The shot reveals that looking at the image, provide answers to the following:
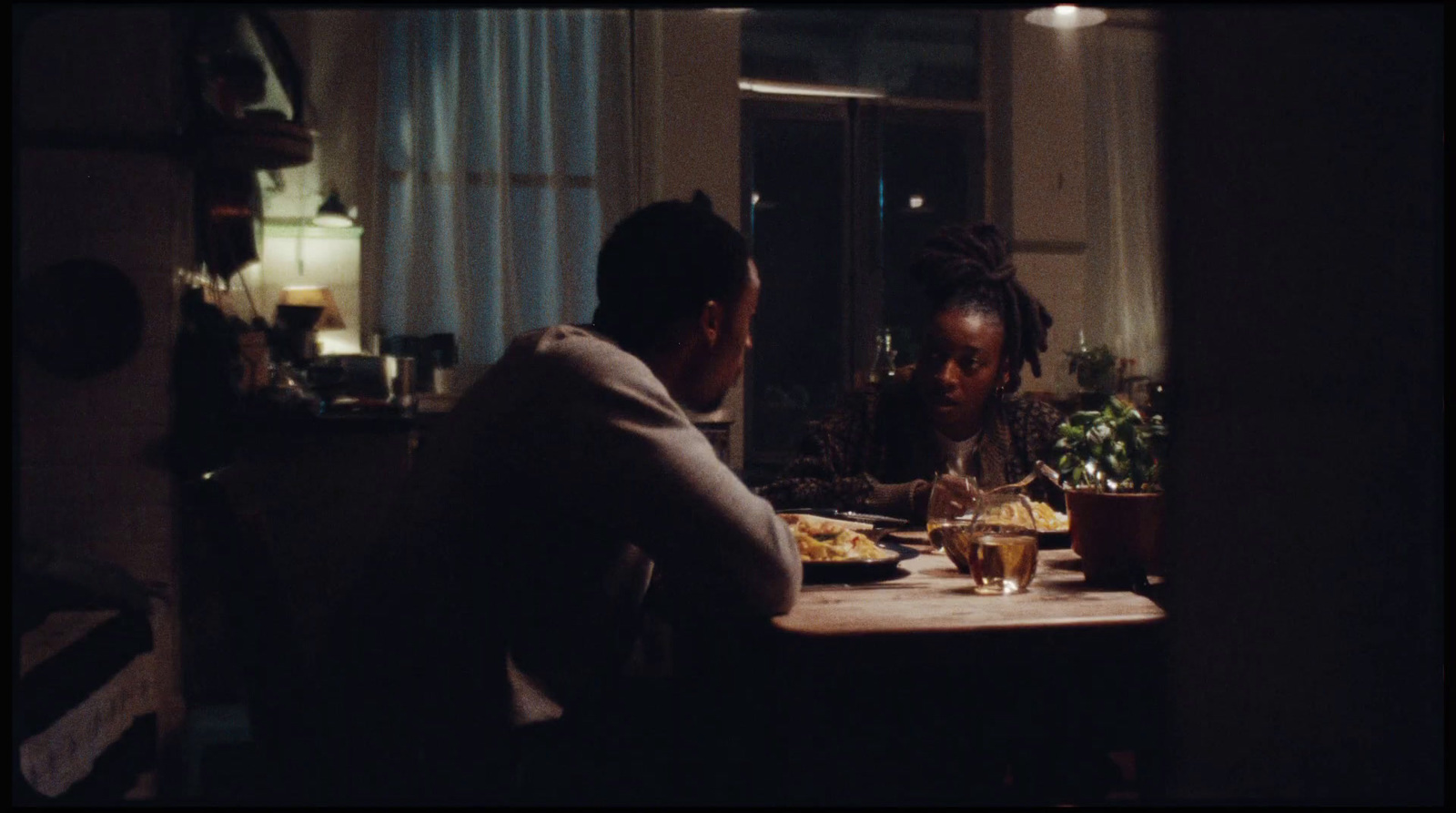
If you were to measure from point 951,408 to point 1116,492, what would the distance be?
1.17m

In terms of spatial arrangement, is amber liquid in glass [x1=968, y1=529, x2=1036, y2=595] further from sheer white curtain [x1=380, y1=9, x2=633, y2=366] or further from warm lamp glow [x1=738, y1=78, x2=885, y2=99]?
warm lamp glow [x1=738, y1=78, x2=885, y2=99]

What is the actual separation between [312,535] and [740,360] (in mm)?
2348

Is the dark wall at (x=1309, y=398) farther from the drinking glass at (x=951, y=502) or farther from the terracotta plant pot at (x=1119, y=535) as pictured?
the drinking glass at (x=951, y=502)

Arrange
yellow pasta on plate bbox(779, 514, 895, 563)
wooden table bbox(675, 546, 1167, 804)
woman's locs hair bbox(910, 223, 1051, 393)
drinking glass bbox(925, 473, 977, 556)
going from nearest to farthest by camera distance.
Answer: wooden table bbox(675, 546, 1167, 804)
yellow pasta on plate bbox(779, 514, 895, 563)
drinking glass bbox(925, 473, 977, 556)
woman's locs hair bbox(910, 223, 1051, 393)

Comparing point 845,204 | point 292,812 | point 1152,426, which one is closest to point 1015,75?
point 845,204

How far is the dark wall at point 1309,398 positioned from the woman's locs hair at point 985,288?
1948mm

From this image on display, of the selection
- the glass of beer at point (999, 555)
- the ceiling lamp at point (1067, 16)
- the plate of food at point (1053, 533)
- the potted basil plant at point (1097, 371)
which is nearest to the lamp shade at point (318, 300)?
the ceiling lamp at point (1067, 16)

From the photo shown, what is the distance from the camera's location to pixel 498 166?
534 cm

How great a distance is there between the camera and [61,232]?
1.29 m

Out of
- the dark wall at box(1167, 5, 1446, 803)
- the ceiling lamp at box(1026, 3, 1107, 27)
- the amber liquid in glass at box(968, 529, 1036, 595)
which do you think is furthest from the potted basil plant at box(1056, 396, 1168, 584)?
the ceiling lamp at box(1026, 3, 1107, 27)

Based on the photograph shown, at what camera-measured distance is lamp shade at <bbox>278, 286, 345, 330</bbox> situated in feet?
15.8

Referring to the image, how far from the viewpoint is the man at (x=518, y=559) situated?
1273 mm

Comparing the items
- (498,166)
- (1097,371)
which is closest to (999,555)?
(498,166)

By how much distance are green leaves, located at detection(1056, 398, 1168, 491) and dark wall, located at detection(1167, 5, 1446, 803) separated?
0.75 meters
